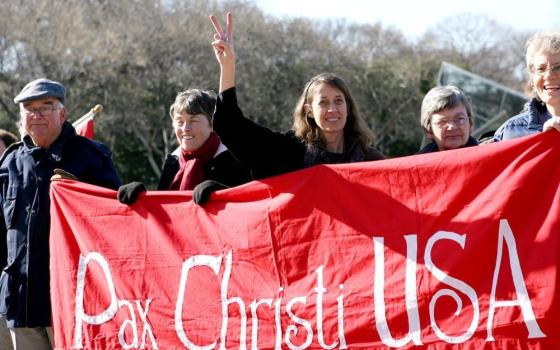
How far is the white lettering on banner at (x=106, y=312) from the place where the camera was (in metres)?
5.09

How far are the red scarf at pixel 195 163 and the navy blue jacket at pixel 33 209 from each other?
0.37 metres

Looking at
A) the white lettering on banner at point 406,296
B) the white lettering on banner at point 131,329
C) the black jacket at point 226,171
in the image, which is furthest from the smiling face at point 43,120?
the white lettering on banner at point 406,296

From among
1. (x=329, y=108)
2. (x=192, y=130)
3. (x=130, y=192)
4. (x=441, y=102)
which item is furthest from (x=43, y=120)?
(x=441, y=102)

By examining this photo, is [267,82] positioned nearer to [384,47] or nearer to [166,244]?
[384,47]

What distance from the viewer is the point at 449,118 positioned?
4.96 metres

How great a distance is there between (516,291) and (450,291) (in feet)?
0.95

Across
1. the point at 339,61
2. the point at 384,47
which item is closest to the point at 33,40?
the point at 339,61

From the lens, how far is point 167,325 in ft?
16.4

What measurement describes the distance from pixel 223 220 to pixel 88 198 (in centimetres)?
89

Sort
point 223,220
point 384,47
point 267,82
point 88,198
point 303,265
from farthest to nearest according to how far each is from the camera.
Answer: point 384,47 < point 267,82 < point 88,198 < point 223,220 < point 303,265

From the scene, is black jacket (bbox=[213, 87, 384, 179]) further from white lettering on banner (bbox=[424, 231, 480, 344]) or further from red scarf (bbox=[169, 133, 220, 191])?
white lettering on banner (bbox=[424, 231, 480, 344])

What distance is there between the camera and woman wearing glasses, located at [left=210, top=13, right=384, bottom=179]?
15.6 feet

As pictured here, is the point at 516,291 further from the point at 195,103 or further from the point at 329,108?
the point at 195,103

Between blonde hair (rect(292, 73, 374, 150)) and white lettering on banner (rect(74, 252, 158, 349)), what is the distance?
1.19 m
